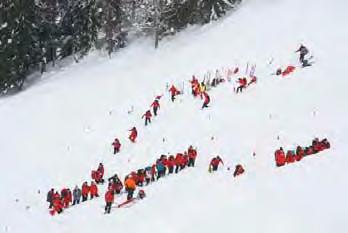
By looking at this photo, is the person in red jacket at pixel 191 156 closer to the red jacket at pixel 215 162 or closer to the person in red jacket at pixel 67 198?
the red jacket at pixel 215 162

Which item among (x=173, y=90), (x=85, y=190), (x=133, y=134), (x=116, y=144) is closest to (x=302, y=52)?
(x=173, y=90)

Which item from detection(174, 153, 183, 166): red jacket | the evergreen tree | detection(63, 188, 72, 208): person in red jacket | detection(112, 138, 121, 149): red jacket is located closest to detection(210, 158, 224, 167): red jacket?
detection(174, 153, 183, 166): red jacket

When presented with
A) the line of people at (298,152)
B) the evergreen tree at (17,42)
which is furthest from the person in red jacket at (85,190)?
the evergreen tree at (17,42)

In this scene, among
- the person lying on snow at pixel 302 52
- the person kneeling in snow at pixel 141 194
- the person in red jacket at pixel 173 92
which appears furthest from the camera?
A: the person lying on snow at pixel 302 52

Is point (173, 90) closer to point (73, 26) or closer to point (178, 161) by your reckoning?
point (178, 161)

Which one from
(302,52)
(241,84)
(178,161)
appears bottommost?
(178,161)
